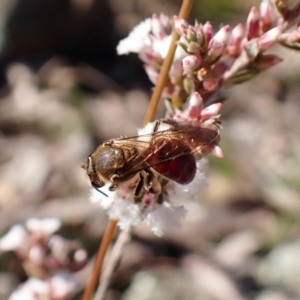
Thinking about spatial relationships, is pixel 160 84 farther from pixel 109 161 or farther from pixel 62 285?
pixel 62 285

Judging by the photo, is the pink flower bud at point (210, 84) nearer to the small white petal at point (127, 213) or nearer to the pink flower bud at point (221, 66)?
the pink flower bud at point (221, 66)

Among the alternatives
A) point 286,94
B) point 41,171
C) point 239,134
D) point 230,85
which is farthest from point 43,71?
point 230,85

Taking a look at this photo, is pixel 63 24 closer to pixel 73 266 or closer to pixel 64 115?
pixel 64 115

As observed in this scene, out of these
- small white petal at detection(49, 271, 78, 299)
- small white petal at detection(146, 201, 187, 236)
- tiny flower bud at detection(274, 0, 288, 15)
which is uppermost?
tiny flower bud at detection(274, 0, 288, 15)

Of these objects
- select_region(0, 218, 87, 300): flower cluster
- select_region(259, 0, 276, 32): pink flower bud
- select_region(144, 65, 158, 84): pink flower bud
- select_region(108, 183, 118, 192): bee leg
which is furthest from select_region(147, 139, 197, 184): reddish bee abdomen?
select_region(0, 218, 87, 300): flower cluster

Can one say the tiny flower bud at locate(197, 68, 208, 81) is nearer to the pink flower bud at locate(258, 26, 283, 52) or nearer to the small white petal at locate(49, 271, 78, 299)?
the pink flower bud at locate(258, 26, 283, 52)

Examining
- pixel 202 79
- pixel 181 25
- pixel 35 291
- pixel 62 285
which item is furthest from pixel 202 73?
pixel 35 291

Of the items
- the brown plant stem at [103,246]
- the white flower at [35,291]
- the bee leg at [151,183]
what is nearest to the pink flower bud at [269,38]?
the bee leg at [151,183]
